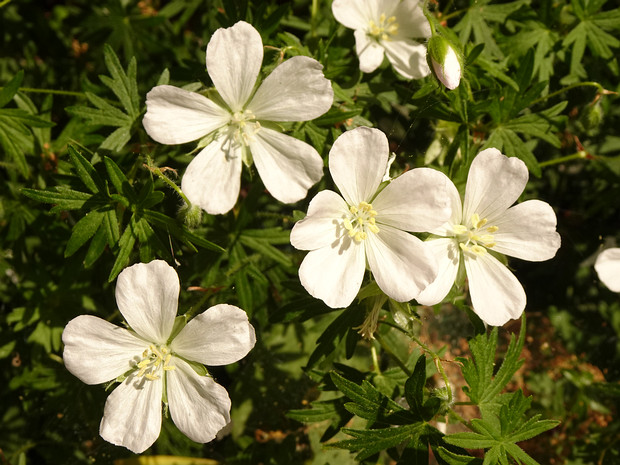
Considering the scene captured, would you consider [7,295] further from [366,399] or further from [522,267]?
[522,267]

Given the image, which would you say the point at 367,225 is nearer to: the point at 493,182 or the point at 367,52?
the point at 493,182

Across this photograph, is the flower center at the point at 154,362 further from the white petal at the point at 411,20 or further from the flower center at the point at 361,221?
the white petal at the point at 411,20

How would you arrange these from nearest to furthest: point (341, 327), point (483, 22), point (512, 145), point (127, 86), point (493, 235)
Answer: point (493, 235), point (341, 327), point (127, 86), point (512, 145), point (483, 22)

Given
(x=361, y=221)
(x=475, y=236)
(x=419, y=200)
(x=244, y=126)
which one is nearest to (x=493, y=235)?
(x=475, y=236)

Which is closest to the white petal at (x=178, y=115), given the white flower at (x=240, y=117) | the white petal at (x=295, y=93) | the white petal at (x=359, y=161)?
the white flower at (x=240, y=117)

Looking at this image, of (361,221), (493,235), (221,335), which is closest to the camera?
(221,335)
